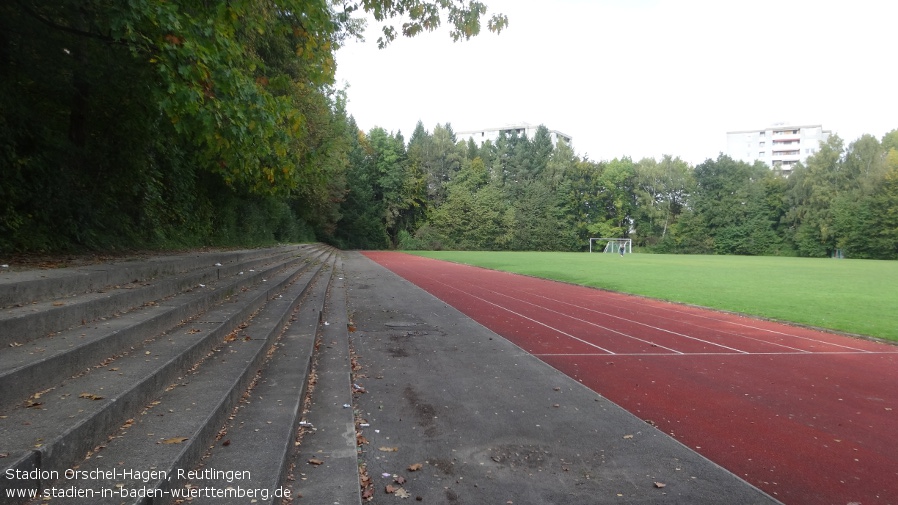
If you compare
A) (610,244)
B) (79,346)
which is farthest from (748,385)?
(610,244)

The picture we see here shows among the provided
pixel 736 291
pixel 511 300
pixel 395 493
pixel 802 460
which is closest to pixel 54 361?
pixel 395 493

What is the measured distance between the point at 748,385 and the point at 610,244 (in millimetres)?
67707

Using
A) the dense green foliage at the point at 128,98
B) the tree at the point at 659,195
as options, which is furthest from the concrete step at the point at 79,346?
the tree at the point at 659,195

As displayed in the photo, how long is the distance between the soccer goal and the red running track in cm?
5929

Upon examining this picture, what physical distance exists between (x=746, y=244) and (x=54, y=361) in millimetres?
78492

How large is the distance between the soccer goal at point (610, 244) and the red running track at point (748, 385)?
59295mm

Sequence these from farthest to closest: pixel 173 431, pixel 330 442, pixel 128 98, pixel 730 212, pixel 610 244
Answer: pixel 610 244
pixel 730 212
pixel 128 98
pixel 330 442
pixel 173 431

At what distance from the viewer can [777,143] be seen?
10975 cm

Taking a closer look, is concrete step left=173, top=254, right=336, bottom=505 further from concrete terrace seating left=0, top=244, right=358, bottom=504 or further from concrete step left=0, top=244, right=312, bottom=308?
concrete step left=0, top=244, right=312, bottom=308

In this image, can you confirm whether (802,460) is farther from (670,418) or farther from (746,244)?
(746,244)

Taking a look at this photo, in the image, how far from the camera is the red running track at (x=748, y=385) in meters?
4.02

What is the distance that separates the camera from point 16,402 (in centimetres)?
297

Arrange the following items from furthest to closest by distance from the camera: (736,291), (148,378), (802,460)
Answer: (736,291), (802,460), (148,378)

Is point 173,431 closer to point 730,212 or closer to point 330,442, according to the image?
point 330,442
